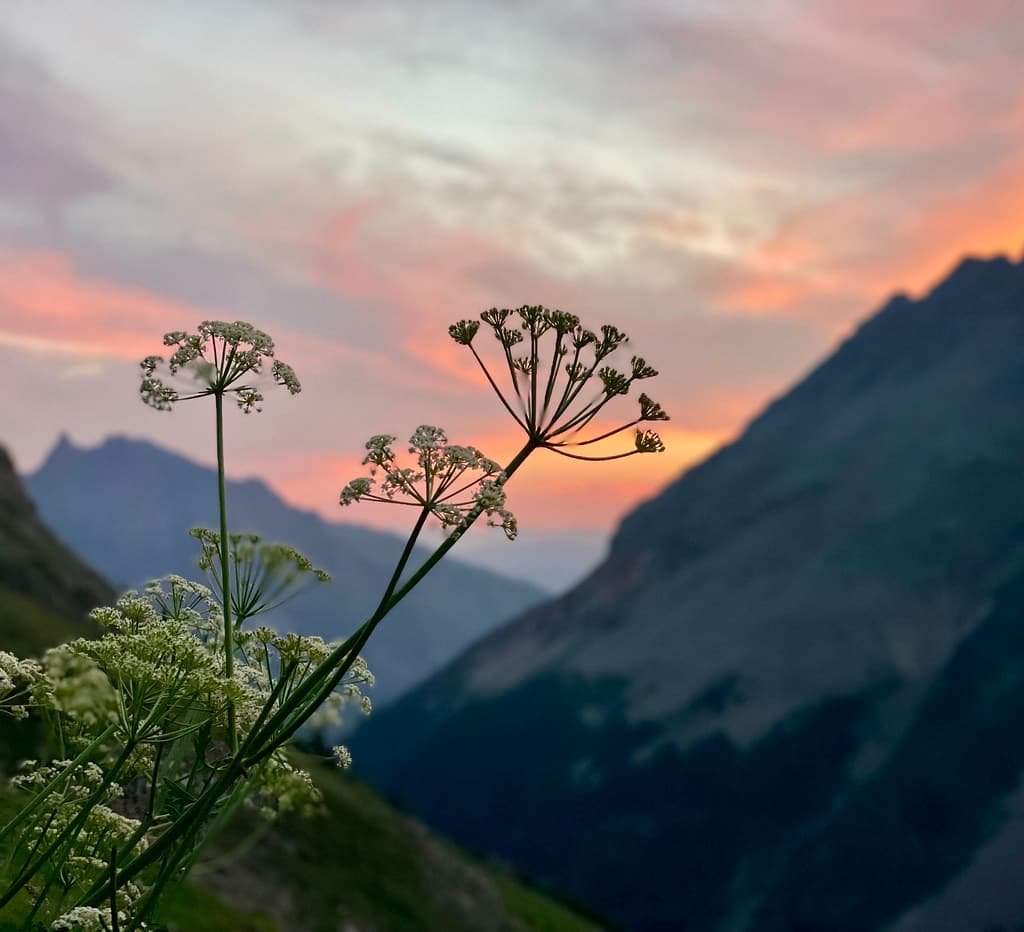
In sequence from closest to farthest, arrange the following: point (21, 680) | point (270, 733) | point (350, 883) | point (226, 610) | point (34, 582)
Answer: point (270, 733), point (226, 610), point (21, 680), point (350, 883), point (34, 582)

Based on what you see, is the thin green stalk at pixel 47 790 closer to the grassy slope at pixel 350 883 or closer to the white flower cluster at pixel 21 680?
the white flower cluster at pixel 21 680

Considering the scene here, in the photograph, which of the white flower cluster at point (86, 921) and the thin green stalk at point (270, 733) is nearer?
the thin green stalk at point (270, 733)

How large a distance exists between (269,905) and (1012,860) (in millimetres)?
191153

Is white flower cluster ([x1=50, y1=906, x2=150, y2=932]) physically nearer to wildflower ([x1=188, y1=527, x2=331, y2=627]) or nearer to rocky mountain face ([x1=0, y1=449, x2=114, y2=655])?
wildflower ([x1=188, y1=527, x2=331, y2=627])

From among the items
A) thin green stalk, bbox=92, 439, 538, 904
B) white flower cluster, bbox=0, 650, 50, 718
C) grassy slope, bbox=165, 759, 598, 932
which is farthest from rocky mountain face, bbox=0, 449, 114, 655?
thin green stalk, bbox=92, 439, 538, 904

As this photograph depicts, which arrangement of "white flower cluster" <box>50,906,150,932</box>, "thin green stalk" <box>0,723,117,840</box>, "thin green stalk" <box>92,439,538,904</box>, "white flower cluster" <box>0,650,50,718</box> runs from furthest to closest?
1. "white flower cluster" <box>0,650,50,718</box>
2. "white flower cluster" <box>50,906,150,932</box>
3. "thin green stalk" <box>0,723,117,840</box>
4. "thin green stalk" <box>92,439,538,904</box>

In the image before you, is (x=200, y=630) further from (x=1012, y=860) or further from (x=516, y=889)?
(x=1012, y=860)

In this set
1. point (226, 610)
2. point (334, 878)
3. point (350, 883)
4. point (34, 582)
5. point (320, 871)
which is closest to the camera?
point (226, 610)

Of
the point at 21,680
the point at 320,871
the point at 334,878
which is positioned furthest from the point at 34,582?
the point at 21,680

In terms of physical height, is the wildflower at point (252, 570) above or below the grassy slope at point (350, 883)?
above

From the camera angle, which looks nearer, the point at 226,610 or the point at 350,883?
the point at 226,610

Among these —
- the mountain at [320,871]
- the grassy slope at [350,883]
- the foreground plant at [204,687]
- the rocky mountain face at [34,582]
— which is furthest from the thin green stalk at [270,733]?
the rocky mountain face at [34,582]

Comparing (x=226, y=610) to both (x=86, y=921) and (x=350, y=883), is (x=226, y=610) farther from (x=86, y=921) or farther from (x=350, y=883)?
(x=350, y=883)

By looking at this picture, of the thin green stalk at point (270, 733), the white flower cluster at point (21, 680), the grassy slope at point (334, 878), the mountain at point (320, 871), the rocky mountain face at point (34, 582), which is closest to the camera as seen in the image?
the thin green stalk at point (270, 733)
